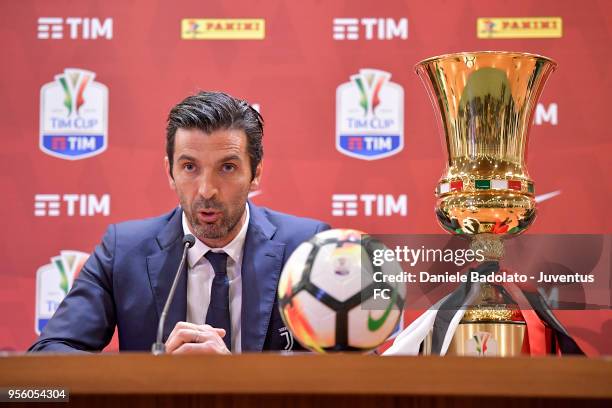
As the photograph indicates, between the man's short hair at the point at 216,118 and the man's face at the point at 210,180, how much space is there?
18 mm

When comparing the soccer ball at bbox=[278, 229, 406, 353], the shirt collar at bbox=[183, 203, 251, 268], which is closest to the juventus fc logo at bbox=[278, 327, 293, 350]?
the shirt collar at bbox=[183, 203, 251, 268]

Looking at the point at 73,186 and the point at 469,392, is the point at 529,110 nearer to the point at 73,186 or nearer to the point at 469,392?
the point at 469,392

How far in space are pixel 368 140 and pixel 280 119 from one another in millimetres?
297

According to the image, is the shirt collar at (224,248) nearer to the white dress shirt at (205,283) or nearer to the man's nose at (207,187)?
the white dress shirt at (205,283)

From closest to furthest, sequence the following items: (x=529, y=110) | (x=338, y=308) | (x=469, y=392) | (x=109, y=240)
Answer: (x=469, y=392) < (x=338, y=308) < (x=529, y=110) < (x=109, y=240)

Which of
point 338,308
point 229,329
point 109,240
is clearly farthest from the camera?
point 109,240

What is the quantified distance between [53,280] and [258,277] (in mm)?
1007

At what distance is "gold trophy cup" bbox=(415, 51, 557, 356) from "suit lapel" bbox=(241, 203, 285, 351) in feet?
1.59

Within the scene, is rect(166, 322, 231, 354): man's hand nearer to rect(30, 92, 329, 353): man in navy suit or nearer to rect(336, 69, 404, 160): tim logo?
rect(30, 92, 329, 353): man in navy suit

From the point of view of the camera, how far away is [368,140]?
2744 mm

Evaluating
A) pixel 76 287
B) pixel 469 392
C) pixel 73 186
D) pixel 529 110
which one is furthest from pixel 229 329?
pixel 469 392

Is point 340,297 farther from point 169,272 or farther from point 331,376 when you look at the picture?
point 169,272

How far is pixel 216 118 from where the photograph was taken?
6.68 ft

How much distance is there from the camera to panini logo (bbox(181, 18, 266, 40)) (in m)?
2.77
